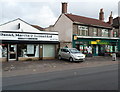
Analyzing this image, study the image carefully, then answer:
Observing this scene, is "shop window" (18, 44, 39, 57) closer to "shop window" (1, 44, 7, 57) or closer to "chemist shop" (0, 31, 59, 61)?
"chemist shop" (0, 31, 59, 61)

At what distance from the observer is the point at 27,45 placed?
58.2 feet

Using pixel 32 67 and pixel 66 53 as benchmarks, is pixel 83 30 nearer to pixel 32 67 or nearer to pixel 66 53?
pixel 66 53

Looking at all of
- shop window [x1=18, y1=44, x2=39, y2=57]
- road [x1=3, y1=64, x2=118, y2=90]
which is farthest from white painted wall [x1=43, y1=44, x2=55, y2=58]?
road [x1=3, y1=64, x2=118, y2=90]

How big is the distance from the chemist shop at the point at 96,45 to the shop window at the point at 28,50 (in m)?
6.56

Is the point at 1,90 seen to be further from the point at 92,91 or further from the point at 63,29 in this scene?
the point at 63,29

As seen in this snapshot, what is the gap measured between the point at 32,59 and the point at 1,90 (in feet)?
40.1

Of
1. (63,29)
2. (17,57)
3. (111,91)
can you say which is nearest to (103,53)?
(63,29)

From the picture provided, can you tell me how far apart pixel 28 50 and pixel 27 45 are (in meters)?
0.72

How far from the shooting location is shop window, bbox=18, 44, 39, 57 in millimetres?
17281

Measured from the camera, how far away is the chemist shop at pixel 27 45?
642 inches

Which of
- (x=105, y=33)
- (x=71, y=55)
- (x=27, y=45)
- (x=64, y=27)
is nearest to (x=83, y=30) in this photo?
(x=64, y=27)

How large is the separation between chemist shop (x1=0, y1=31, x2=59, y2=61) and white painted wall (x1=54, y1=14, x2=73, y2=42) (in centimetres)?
359

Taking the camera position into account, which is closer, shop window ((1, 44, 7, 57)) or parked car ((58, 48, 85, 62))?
parked car ((58, 48, 85, 62))

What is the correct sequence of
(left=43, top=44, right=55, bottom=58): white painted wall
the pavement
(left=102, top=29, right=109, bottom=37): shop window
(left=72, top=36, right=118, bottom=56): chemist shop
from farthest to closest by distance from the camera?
1. (left=102, top=29, right=109, bottom=37): shop window
2. (left=72, top=36, right=118, bottom=56): chemist shop
3. (left=43, top=44, right=55, bottom=58): white painted wall
4. the pavement
